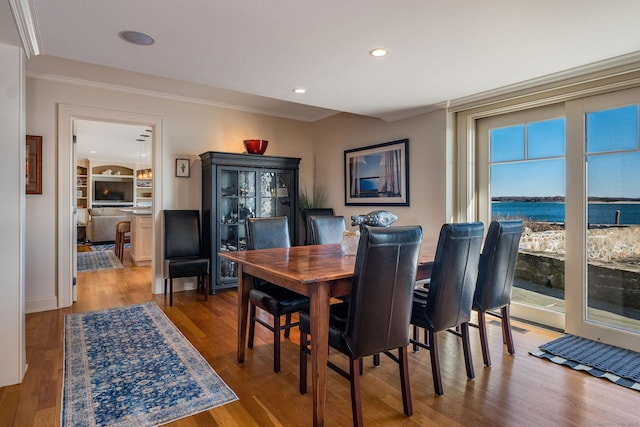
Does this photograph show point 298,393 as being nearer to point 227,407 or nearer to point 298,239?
point 227,407

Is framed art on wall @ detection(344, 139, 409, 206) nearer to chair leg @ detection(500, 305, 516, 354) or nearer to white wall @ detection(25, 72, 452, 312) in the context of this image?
white wall @ detection(25, 72, 452, 312)

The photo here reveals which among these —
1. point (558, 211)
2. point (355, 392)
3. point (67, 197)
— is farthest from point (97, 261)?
point (558, 211)

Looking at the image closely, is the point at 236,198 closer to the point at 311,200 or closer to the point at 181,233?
the point at 181,233

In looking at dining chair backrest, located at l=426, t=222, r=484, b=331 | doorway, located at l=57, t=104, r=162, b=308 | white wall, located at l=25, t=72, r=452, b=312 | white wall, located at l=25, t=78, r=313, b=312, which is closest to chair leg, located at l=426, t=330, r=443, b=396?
dining chair backrest, located at l=426, t=222, r=484, b=331

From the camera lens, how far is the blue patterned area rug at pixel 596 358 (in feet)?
7.91

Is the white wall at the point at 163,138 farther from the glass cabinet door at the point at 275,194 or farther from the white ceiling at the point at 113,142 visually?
the white ceiling at the point at 113,142

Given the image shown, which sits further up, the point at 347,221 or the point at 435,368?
the point at 347,221

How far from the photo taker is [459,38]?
2400 mm

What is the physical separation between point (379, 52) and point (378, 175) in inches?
86.1

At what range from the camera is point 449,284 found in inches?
84.4

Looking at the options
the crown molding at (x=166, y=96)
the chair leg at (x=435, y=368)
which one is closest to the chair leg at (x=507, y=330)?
the chair leg at (x=435, y=368)

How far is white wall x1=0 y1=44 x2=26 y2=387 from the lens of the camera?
7.22 feet

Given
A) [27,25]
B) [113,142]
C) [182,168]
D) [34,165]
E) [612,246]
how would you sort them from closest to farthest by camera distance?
1. [27,25]
2. [612,246]
3. [34,165]
4. [182,168]
5. [113,142]

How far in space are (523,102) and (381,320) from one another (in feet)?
8.97
